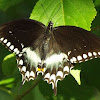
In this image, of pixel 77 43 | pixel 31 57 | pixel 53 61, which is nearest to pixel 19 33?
pixel 31 57

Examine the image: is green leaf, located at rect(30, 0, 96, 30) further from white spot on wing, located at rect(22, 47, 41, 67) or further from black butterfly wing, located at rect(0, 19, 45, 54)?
white spot on wing, located at rect(22, 47, 41, 67)

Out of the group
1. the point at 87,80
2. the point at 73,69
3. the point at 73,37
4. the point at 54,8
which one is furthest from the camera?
the point at 87,80

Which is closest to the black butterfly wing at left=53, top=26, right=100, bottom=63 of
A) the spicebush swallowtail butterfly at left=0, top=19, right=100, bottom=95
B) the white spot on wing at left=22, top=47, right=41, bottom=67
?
the spicebush swallowtail butterfly at left=0, top=19, right=100, bottom=95

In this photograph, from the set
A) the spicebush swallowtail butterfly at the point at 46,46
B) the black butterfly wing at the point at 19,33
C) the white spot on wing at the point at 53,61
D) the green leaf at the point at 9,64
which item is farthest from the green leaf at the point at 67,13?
the green leaf at the point at 9,64

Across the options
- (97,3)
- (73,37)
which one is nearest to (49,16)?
(73,37)

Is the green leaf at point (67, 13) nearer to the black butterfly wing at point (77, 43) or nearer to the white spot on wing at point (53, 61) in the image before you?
the black butterfly wing at point (77, 43)

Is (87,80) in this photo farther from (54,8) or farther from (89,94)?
(54,8)
